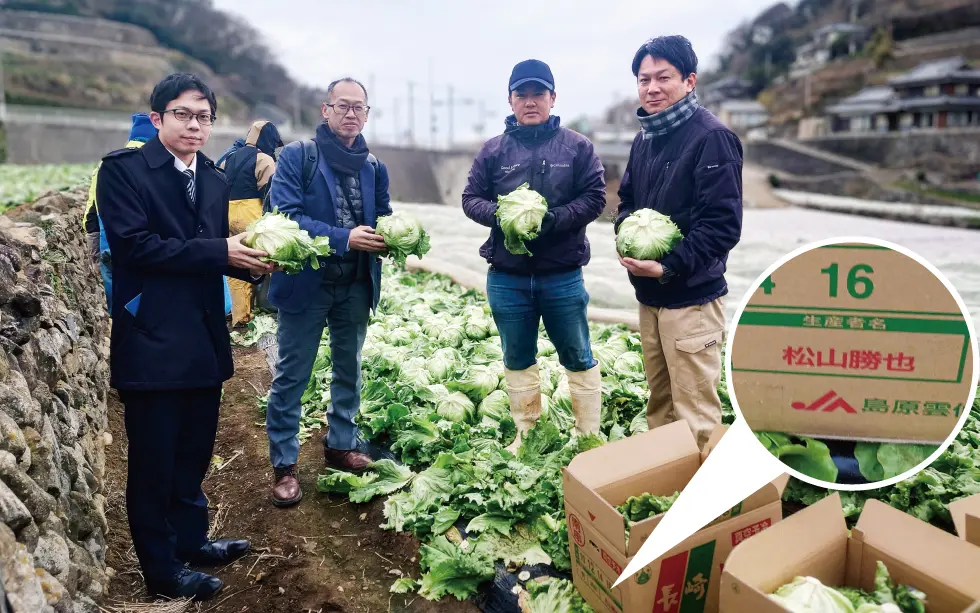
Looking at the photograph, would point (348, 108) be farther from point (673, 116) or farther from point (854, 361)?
point (854, 361)

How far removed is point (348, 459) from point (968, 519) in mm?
3546

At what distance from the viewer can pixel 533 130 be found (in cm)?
430

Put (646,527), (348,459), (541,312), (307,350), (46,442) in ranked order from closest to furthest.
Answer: (646,527), (46,442), (307,350), (541,312), (348,459)

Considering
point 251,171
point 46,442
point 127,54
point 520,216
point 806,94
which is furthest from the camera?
point 127,54

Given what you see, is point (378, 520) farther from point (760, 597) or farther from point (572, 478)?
point (760, 597)

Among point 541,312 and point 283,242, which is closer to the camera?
point 283,242

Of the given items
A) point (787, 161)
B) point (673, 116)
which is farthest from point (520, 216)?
point (787, 161)

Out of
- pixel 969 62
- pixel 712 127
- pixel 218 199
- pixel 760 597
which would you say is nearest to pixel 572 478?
pixel 760 597

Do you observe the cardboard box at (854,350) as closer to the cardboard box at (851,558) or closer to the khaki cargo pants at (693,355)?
the cardboard box at (851,558)

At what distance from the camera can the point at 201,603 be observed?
346 centimetres

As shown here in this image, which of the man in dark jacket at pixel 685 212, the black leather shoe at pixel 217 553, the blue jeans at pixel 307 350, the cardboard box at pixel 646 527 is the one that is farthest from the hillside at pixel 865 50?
the black leather shoe at pixel 217 553

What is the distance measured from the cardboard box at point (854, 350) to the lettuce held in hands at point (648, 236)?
Answer: 1258 millimetres

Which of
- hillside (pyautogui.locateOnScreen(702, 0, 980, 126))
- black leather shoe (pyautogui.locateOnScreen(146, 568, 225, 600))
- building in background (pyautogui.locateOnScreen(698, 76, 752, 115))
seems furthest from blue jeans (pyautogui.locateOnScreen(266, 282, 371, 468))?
building in background (pyautogui.locateOnScreen(698, 76, 752, 115))

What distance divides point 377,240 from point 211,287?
112 centimetres
